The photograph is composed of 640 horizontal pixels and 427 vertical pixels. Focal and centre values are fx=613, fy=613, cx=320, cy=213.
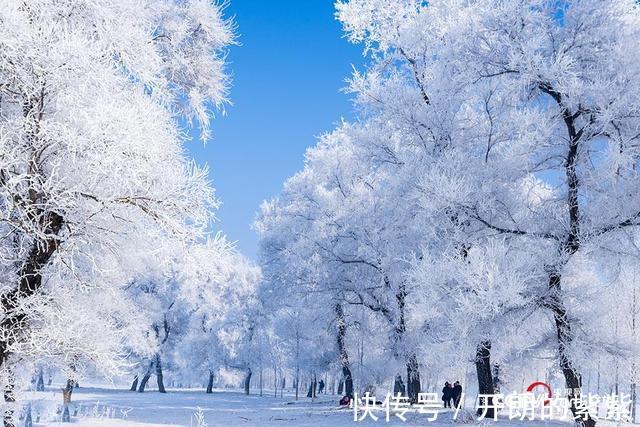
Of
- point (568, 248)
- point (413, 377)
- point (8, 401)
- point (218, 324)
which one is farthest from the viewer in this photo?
point (218, 324)

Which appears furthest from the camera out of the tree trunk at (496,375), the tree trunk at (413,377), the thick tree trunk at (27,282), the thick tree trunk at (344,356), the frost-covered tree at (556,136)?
the thick tree trunk at (344,356)

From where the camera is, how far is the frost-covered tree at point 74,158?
6.25 m

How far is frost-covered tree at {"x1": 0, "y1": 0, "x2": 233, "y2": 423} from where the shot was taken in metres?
6.25

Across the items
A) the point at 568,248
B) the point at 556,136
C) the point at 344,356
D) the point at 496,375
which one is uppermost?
the point at 556,136

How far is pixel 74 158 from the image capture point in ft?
20.2

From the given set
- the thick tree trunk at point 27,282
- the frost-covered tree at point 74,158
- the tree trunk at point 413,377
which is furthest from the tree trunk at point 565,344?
the thick tree trunk at point 27,282

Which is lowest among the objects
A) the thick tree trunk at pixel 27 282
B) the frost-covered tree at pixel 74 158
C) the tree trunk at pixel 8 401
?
the tree trunk at pixel 8 401

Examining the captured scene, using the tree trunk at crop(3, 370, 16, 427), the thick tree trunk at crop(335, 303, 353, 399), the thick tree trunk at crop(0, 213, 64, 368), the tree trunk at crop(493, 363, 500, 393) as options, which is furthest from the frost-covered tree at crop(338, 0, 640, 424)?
the thick tree trunk at crop(335, 303, 353, 399)

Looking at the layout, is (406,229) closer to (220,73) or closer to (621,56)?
(621,56)

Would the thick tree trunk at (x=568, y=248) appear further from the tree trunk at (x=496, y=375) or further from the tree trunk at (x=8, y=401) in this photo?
the tree trunk at (x=496, y=375)

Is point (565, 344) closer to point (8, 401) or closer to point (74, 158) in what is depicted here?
point (8, 401)

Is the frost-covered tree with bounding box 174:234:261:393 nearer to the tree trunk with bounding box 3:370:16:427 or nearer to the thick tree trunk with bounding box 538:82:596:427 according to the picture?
the thick tree trunk with bounding box 538:82:596:427

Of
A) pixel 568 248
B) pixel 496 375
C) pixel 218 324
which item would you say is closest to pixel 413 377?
pixel 496 375

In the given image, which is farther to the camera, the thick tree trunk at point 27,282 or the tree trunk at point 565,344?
the tree trunk at point 565,344
